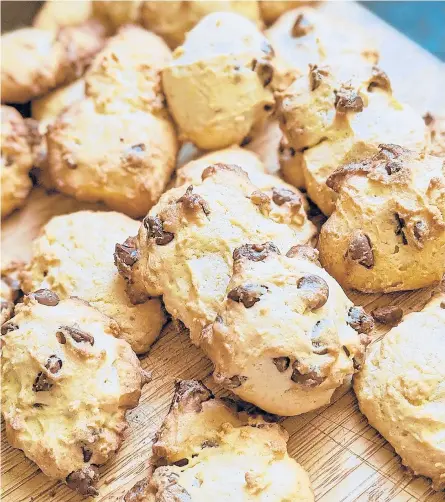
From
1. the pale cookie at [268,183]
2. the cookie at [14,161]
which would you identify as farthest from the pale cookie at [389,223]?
the cookie at [14,161]

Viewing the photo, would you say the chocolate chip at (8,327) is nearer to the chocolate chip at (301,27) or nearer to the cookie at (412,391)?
the cookie at (412,391)

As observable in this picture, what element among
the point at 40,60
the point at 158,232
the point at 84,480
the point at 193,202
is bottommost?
the point at 84,480

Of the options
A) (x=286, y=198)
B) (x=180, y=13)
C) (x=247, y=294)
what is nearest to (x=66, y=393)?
(x=247, y=294)

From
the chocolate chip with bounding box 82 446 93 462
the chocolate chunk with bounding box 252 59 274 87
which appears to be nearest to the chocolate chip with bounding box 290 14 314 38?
the chocolate chunk with bounding box 252 59 274 87

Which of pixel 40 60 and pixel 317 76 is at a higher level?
pixel 317 76

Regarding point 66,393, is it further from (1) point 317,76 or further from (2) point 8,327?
(1) point 317,76

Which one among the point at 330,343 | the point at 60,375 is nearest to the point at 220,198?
the point at 330,343

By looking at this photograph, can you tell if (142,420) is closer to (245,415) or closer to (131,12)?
(245,415)

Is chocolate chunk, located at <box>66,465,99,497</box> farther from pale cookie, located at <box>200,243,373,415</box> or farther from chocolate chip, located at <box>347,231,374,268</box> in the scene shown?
chocolate chip, located at <box>347,231,374,268</box>
